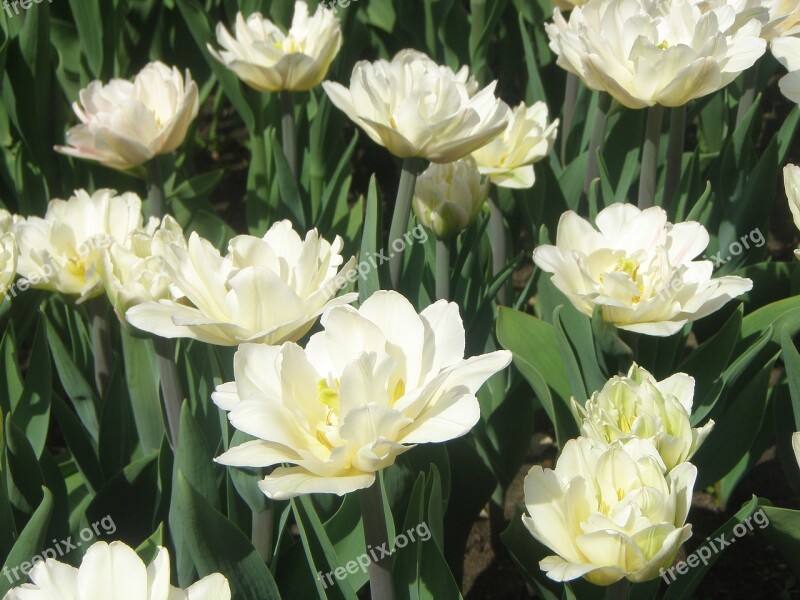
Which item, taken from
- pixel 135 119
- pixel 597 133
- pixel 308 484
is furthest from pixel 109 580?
pixel 597 133

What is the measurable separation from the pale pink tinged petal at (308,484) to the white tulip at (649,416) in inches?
12.7

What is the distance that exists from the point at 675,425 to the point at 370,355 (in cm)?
42

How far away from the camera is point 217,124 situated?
3.66 meters

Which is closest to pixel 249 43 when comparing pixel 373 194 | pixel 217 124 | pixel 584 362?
pixel 373 194

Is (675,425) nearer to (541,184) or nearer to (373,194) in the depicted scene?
(373,194)

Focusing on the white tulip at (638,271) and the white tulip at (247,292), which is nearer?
the white tulip at (247,292)

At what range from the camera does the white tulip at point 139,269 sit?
134 cm

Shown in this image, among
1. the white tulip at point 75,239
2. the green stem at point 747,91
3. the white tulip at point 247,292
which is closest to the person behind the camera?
the white tulip at point 247,292

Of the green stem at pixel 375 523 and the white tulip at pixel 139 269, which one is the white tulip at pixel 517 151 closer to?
the white tulip at pixel 139 269

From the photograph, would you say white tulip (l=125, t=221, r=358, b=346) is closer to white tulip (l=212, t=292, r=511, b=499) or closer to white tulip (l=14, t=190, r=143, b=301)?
white tulip (l=212, t=292, r=511, b=499)

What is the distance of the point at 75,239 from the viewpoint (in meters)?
1.68

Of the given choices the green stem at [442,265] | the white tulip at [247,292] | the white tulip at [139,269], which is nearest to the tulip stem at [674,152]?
the green stem at [442,265]

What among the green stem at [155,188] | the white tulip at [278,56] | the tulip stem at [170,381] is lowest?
the tulip stem at [170,381]

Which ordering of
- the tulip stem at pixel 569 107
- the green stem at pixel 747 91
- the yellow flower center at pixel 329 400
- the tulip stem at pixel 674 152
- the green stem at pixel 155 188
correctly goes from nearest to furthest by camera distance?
the yellow flower center at pixel 329 400, the tulip stem at pixel 674 152, the green stem at pixel 155 188, the green stem at pixel 747 91, the tulip stem at pixel 569 107
